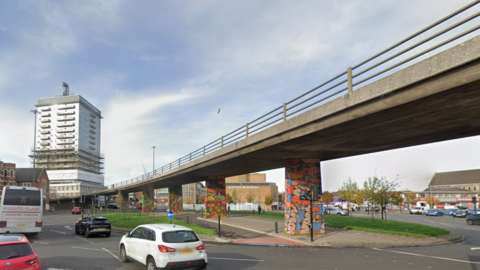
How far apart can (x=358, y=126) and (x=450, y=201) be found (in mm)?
103884

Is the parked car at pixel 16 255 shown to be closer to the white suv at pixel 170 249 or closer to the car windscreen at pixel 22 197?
the white suv at pixel 170 249

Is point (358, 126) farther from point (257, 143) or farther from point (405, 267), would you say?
point (257, 143)

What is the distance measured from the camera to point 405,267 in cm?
1143

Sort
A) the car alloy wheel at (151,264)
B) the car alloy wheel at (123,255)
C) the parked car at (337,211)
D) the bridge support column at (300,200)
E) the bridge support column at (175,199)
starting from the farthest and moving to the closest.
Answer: the bridge support column at (175,199) < the parked car at (337,211) < the bridge support column at (300,200) < the car alloy wheel at (123,255) < the car alloy wheel at (151,264)

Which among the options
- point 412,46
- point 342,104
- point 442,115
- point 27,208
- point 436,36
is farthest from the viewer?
point 27,208

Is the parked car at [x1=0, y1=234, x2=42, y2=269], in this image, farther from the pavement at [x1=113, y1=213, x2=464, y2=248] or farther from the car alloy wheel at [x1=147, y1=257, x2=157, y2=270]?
the pavement at [x1=113, y1=213, x2=464, y2=248]

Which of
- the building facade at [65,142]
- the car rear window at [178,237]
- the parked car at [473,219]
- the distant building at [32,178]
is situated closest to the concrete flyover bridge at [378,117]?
the car rear window at [178,237]

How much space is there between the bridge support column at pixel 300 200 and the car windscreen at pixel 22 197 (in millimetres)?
16080

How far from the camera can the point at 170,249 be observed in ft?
30.6

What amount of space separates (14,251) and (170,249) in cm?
366

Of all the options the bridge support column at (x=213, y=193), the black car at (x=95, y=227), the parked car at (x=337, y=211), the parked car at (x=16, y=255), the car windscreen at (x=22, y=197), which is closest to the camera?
the parked car at (x=16, y=255)

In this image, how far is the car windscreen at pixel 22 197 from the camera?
66.2ft

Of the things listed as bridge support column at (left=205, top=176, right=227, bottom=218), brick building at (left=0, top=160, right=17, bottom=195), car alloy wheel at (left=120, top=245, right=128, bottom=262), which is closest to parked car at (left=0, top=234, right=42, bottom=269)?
car alloy wheel at (left=120, top=245, right=128, bottom=262)

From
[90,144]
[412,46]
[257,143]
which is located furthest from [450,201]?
[90,144]
